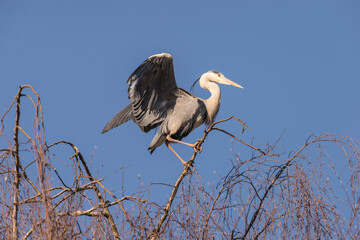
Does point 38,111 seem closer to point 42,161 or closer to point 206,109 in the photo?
point 42,161

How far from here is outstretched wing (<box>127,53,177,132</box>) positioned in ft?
19.1

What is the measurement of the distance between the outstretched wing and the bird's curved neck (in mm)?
505

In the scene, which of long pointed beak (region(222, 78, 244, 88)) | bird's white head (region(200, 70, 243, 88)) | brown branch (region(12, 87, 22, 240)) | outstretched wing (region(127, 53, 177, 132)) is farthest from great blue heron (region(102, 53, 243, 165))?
brown branch (region(12, 87, 22, 240))

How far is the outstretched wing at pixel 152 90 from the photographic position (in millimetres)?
5828

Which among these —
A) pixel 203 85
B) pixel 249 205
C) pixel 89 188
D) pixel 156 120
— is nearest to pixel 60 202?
pixel 89 188

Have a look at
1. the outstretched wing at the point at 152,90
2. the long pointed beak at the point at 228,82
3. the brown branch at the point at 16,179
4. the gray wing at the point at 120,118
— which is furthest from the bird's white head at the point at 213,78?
the brown branch at the point at 16,179

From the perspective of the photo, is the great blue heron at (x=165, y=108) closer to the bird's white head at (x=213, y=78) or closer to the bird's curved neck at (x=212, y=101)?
the bird's curved neck at (x=212, y=101)

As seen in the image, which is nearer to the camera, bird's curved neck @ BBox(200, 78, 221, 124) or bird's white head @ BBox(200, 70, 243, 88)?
bird's curved neck @ BBox(200, 78, 221, 124)

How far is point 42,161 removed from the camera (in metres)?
2.53

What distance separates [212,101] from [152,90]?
944 mm

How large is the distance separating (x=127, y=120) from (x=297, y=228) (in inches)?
142

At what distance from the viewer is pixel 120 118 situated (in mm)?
6660

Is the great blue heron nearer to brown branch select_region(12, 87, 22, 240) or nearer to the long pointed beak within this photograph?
the long pointed beak

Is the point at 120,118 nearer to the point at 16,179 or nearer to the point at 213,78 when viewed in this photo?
Answer: the point at 213,78
